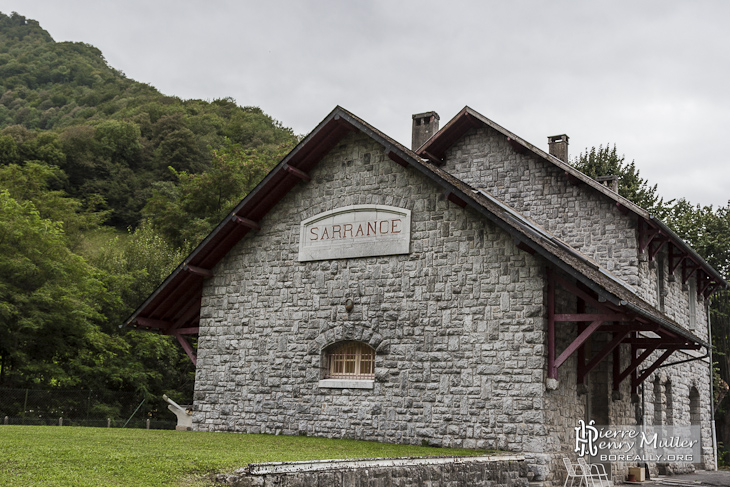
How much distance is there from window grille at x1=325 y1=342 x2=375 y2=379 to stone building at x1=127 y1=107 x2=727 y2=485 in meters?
0.03

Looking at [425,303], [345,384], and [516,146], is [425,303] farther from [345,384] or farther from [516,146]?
[516,146]

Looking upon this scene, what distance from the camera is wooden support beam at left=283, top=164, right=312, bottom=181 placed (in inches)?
623

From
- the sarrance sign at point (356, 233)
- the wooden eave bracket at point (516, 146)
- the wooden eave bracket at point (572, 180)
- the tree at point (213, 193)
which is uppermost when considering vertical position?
the tree at point (213, 193)

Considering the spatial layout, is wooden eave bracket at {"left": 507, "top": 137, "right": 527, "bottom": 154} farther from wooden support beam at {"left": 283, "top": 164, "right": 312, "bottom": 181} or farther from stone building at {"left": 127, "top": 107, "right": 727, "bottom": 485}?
wooden support beam at {"left": 283, "top": 164, "right": 312, "bottom": 181}

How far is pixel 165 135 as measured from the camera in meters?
48.4

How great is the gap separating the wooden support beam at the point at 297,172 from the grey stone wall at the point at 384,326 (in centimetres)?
21

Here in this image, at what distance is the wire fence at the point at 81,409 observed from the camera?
2027 centimetres

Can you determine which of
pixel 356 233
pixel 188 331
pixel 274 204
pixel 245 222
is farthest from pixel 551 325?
pixel 188 331

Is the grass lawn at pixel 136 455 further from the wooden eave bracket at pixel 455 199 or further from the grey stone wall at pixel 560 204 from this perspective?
the grey stone wall at pixel 560 204

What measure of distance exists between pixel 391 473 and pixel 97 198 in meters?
39.7

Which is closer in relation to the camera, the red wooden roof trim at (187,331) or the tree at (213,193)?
the red wooden roof trim at (187,331)

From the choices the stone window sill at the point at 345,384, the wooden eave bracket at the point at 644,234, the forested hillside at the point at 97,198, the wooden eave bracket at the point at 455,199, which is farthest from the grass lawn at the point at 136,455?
the forested hillside at the point at 97,198

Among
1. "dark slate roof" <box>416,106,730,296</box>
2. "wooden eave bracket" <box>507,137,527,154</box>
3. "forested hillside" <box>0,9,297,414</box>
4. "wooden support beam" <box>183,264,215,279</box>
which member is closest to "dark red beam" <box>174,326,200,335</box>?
"wooden support beam" <box>183,264,215,279</box>

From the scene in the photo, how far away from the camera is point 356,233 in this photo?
15.6 meters
